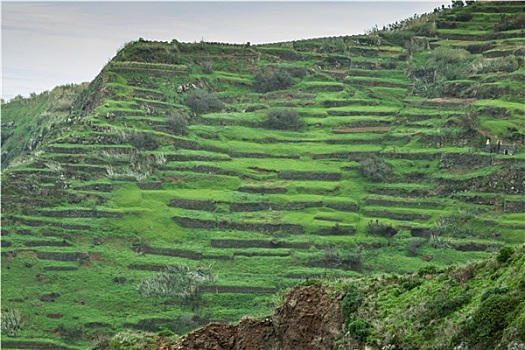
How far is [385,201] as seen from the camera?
7794 cm

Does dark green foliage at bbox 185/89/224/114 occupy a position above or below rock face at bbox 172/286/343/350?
above

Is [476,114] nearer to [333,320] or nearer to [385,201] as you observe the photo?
[385,201]

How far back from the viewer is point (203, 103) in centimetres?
9962

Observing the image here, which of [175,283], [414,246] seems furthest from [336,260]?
[175,283]

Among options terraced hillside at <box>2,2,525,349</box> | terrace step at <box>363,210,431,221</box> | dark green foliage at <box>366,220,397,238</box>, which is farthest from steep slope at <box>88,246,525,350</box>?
terrace step at <box>363,210,431,221</box>

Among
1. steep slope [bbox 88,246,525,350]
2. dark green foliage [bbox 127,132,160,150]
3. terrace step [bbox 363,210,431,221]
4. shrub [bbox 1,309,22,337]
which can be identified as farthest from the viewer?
dark green foliage [bbox 127,132,160,150]

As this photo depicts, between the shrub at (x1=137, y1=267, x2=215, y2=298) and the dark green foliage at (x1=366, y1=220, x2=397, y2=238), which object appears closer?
the shrub at (x1=137, y1=267, x2=215, y2=298)

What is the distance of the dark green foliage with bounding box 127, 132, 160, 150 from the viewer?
87.9 m

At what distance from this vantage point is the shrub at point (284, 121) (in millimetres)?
94875

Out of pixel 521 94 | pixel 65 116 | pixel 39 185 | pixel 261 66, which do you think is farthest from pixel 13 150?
pixel 521 94

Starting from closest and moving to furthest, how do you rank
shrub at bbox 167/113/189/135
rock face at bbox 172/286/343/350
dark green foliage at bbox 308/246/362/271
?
rock face at bbox 172/286/343/350, dark green foliage at bbox 308/246/362/271, shrub at bbox 167/113/189/135

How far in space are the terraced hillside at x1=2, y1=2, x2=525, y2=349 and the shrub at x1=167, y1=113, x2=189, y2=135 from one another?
0.31 metres

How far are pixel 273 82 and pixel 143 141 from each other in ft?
77.0

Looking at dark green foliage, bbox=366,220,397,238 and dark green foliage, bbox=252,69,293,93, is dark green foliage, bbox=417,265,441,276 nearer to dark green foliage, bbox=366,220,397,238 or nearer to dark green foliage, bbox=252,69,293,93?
dark green foliage, bbox=366,220,397,238
